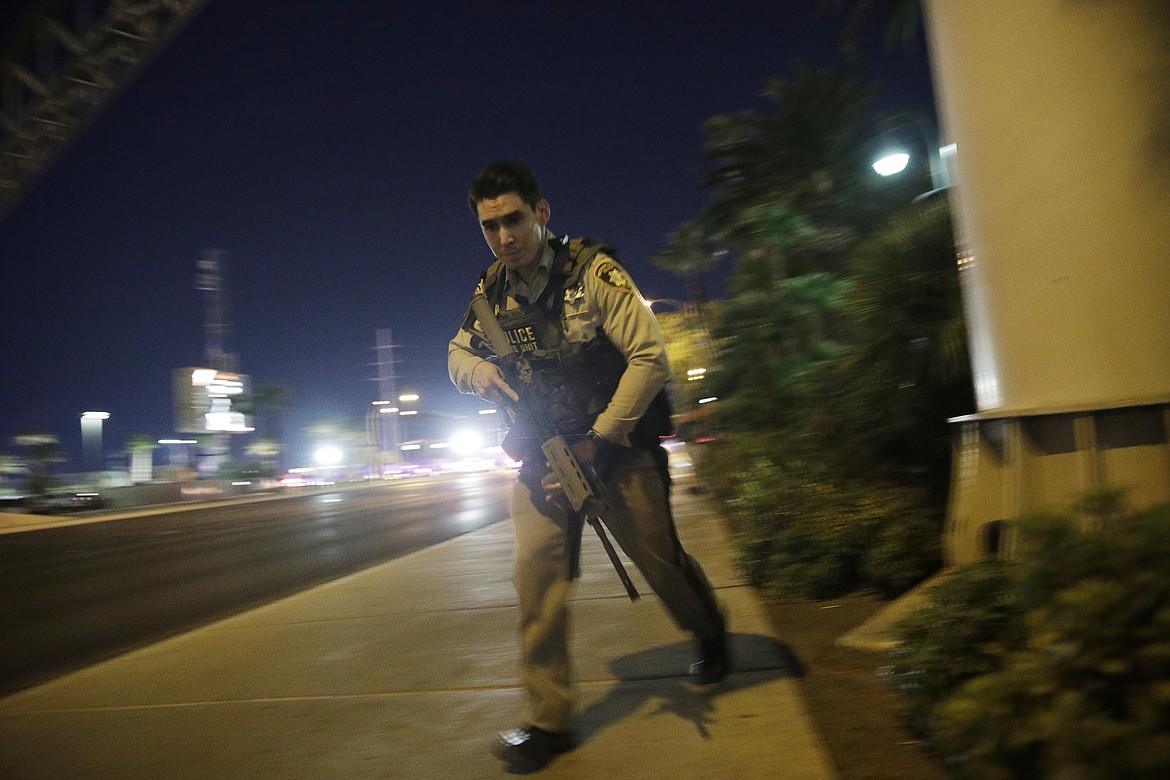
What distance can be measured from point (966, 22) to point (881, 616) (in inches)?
91.2

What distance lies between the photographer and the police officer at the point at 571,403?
9.39ft

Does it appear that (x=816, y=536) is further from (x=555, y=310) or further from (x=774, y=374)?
(x=774, y=374)

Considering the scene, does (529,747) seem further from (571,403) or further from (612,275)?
(612,275)

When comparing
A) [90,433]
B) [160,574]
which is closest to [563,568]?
[160,574]

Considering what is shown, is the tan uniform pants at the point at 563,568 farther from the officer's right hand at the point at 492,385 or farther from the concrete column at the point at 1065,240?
the concrete column at the point at 1065,240

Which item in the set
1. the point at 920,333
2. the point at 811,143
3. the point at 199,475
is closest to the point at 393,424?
the point at 199,475

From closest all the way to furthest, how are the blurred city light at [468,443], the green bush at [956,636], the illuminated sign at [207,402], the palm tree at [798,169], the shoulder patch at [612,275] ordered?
the green bush at [956,636] < the shoulder patch at [612,275] < the palm tree at [798,169] < the illuminated sign at [207,402] < the blurred city light at [468,443]

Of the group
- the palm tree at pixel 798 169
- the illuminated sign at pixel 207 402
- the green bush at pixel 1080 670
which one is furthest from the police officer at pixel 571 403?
the illuminated sign at pixel 207 402

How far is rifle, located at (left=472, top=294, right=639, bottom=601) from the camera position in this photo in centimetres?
286

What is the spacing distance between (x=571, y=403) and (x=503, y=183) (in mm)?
789

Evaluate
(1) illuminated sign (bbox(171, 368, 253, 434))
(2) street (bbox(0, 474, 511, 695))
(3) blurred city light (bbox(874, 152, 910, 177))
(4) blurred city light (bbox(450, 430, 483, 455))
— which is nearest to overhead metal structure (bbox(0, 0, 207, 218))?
(2) street (bbox(0, 474, 511, 695))

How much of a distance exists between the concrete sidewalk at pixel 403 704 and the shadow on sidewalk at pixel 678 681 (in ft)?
0.04

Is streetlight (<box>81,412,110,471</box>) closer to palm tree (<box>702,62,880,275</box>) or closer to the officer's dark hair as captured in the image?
palm tree (<box>702,62,880,275</box>)

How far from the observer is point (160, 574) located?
32.2 feet
